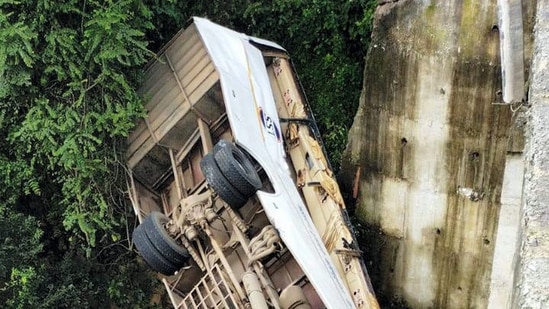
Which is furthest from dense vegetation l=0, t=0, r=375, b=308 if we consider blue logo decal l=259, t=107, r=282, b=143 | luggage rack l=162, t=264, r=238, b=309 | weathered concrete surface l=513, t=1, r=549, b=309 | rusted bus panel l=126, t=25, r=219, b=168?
weathered concrete surface l=513, t=1, r=549, b=309

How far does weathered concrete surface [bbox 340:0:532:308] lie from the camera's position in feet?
20.0

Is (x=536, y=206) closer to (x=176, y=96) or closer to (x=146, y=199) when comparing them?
(x=176, y=96)

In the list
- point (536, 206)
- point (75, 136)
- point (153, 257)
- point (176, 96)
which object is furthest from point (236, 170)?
point (536, 206)

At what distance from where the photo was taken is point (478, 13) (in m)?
5.94

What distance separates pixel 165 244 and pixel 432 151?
3232 millimetres

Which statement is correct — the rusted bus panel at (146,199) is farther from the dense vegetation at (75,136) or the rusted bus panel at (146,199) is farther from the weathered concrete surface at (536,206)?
the weathered concrete surface at (536,206)

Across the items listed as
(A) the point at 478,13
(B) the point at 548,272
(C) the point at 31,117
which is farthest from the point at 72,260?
(B) the point at 548,272

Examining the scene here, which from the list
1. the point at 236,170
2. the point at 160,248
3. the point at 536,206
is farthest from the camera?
the point at 160,248

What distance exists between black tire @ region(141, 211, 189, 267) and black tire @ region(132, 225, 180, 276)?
0.04 metres

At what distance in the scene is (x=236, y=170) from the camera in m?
5.23

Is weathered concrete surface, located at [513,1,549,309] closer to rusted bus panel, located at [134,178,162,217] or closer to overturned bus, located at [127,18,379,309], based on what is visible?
overturned bus, located at [127,18,379,309]

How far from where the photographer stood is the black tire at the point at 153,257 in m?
5.55

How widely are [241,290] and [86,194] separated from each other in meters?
2.81

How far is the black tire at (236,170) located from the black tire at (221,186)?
4cm
